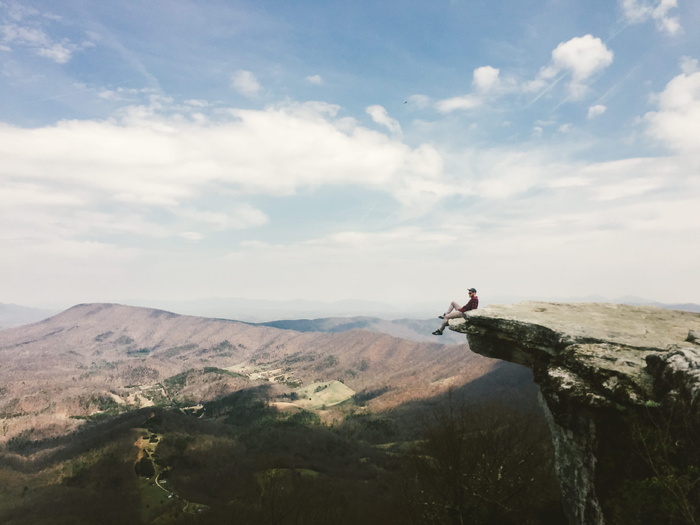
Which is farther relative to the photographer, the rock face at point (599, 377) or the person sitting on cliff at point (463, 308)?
the person sitting on cliff at point (463, 308)

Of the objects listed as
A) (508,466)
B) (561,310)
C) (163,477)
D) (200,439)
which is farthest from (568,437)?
(200,439)

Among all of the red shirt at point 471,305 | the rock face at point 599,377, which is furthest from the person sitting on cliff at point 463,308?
the rock face at point 599,377

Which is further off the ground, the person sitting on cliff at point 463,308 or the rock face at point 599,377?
the person sitting on cliff at point 463,308

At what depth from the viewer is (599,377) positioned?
15930 mm

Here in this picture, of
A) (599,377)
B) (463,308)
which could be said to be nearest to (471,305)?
(463,308)

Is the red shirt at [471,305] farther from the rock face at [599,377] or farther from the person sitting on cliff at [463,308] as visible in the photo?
the rock face at [599,377]

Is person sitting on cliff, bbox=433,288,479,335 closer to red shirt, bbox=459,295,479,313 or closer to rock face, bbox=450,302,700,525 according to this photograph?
red shirt, bbox=459,295,479,313

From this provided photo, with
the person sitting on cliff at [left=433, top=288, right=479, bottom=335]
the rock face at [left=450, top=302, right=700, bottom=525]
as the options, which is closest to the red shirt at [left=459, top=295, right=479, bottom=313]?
the person sitting on cliff at [left=433, top=288, right=479, bottom=335]

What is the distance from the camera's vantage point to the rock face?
14.5 meters

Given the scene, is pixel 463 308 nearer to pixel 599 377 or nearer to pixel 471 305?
pixel 471 305

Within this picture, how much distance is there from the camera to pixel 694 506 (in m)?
12.2

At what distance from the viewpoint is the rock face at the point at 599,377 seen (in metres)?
14.5

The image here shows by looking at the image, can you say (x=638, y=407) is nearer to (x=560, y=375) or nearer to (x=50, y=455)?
(x=560, y=375)

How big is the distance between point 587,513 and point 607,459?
134 inches
